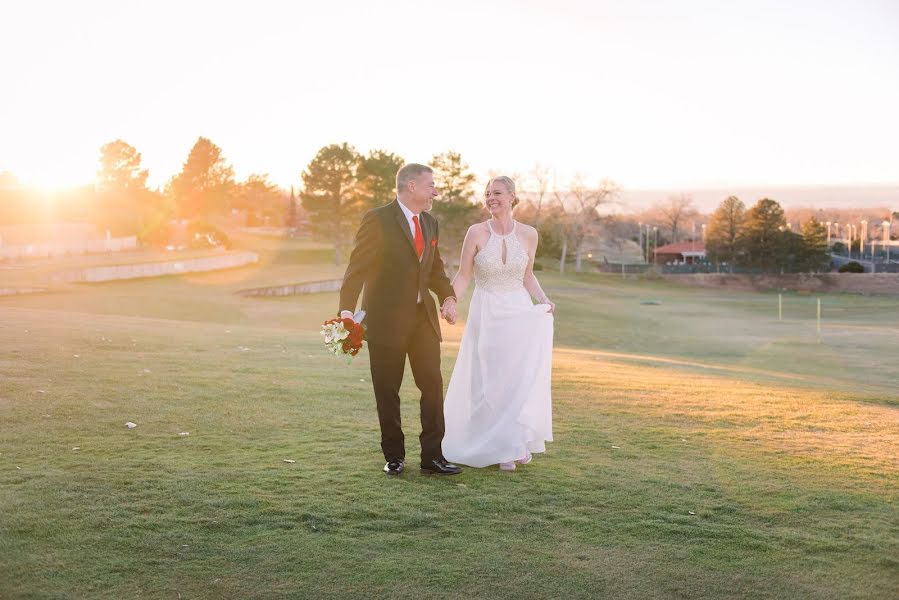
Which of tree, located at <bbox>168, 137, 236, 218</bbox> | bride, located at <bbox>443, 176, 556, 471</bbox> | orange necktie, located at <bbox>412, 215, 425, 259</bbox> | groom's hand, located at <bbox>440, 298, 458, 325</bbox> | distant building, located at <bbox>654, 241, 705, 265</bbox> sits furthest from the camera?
distant building, located at <bbox>654, 241, 705, 265</bbox>

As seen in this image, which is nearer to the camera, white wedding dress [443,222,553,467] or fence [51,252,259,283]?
white wedding dress [443,222,553,467]

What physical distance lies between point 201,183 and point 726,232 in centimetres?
8022

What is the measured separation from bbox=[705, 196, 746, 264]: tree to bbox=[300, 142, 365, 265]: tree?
42.1 meters

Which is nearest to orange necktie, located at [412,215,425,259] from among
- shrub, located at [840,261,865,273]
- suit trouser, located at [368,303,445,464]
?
suit trouser, located at [368,303,445,464]

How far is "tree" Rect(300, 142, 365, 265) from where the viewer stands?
9262cm

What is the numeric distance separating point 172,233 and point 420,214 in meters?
96.3

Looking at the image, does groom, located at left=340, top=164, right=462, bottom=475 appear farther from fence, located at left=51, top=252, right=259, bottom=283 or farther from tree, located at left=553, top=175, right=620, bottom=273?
tree, located at left=553, top=175, right=620, bottom=273

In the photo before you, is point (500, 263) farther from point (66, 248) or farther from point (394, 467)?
point (66, 248)

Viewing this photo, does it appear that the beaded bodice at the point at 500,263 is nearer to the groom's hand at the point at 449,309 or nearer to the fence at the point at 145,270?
the groom's hand at the point at 449,309

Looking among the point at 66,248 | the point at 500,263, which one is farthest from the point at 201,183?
the point at 500,263

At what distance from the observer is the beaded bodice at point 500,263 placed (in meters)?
8.02

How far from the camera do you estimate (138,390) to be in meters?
11.1

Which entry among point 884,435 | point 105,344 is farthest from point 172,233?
point 884,435

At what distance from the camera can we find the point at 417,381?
7398 mm
